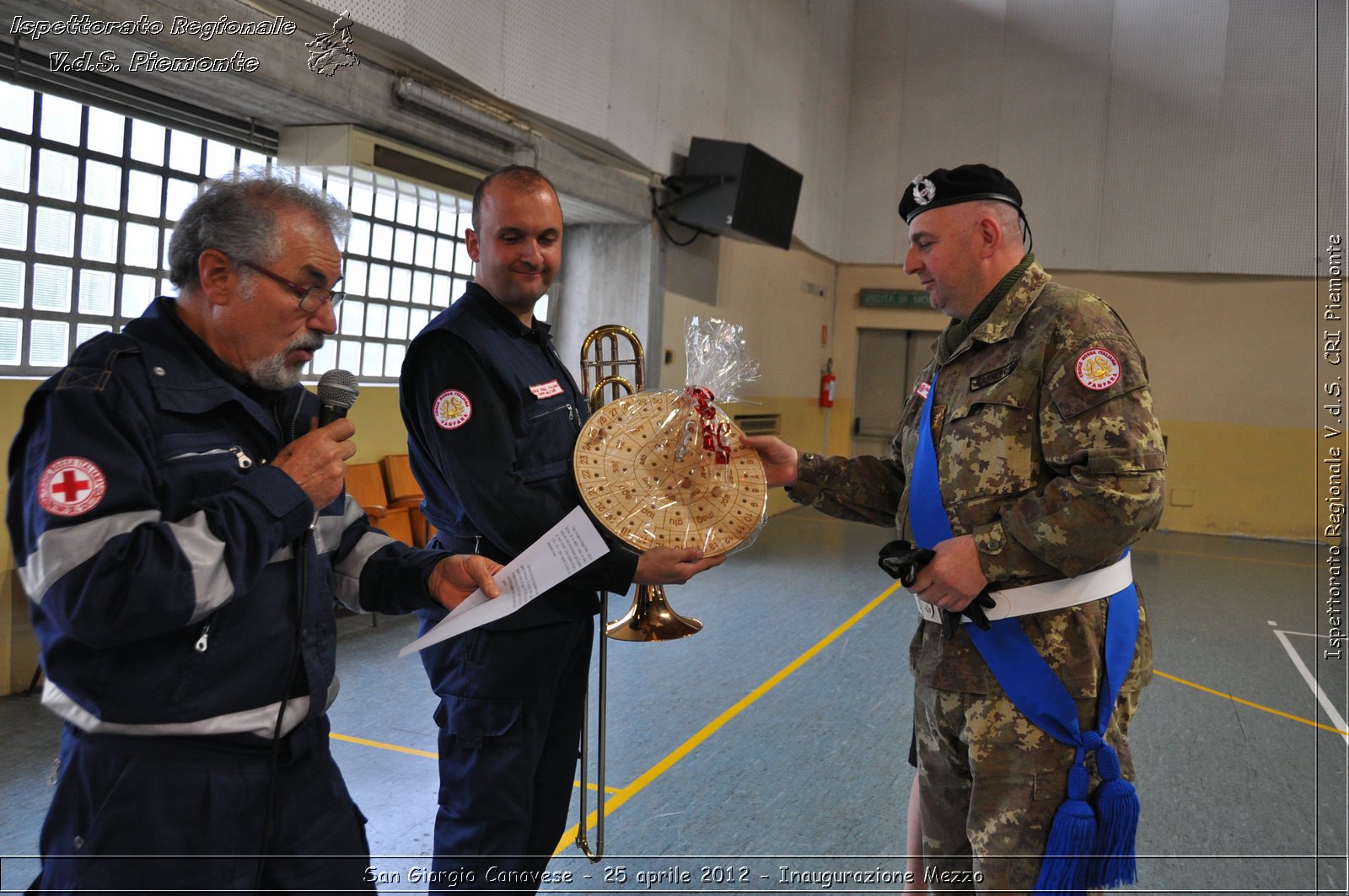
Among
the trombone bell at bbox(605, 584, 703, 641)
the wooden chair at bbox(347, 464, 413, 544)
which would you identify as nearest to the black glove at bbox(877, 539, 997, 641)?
the trombone bell at bbox(605, 584, 703, 641)

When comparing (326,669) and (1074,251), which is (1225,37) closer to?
(1074,251)

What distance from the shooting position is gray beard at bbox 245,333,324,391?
5.11 feet

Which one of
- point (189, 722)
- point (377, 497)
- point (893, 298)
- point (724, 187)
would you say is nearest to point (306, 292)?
point (189, 722)

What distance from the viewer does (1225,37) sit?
1159cm

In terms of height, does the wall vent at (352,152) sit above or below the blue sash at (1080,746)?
above

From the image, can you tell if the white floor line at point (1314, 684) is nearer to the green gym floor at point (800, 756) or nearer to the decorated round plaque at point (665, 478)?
the green gym floor at point (800, 756)

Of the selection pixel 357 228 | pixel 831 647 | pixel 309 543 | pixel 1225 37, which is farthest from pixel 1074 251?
pixel 309 543

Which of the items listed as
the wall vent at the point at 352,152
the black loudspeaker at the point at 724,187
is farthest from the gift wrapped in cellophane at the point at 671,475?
the black loudspeaker at the point at 724,187

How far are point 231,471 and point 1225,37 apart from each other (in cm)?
1388

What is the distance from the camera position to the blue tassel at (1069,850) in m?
1.90

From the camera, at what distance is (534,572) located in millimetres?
1744

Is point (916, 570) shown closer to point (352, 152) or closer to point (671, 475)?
point (671, 475)

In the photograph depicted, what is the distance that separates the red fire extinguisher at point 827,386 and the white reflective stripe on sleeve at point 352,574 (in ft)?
39.2

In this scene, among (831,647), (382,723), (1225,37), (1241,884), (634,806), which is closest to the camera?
(1241,884)
